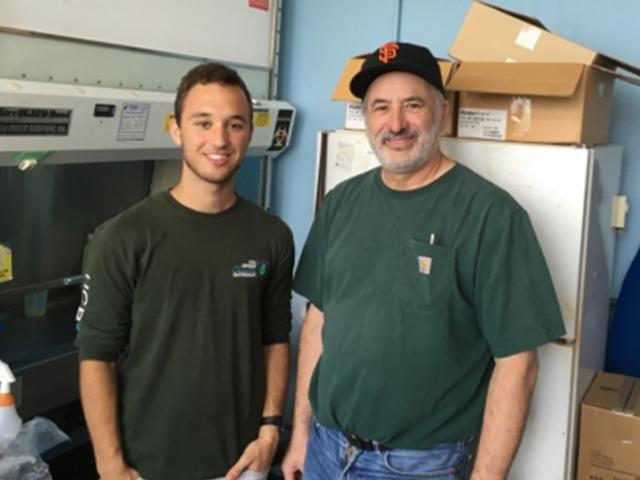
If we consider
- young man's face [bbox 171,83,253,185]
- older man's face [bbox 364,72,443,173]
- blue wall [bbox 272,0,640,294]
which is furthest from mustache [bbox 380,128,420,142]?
blue wall [bbox 272,0,640,294]

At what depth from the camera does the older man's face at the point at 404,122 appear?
Answer: 57.1 inches

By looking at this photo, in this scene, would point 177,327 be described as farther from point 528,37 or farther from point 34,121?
point 528,37

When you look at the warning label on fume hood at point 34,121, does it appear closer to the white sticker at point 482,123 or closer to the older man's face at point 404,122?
the older man's face at point 404,122

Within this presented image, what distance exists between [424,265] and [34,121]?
1054 millimetres

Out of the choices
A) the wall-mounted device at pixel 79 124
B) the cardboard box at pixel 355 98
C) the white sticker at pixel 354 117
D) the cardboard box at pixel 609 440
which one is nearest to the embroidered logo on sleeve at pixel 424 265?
the cardboard box at pixel 355 98

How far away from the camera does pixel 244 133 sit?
1461 millimetres

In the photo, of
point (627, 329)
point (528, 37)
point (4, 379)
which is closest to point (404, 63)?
point (528, 37)

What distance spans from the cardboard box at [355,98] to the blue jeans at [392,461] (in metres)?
0.90

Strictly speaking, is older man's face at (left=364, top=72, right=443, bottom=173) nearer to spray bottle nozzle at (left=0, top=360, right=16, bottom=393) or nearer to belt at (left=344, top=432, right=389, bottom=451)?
belt at (left=344, top=432, right=389, bottom=451)

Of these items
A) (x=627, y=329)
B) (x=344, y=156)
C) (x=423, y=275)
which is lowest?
(x=627, y=329)

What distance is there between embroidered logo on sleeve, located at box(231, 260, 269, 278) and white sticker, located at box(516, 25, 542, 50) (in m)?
0.99

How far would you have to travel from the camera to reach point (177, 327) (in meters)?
1.39

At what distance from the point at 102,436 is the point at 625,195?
67.0 inches

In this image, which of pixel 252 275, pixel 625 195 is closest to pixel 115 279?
pixel 252 275
